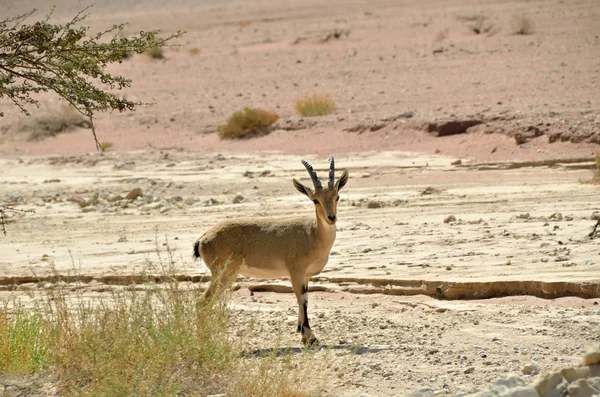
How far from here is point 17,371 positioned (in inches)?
311

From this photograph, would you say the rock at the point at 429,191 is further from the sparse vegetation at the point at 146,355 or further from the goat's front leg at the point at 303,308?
the sparse vegetation at the point at 146,355

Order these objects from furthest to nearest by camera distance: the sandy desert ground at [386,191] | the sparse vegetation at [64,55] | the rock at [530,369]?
the sandy desert ground at [386,191]
the sparse vegetation at [64,55]
the rock at [530,369]

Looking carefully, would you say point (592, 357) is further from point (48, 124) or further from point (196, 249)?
point (48, 124)

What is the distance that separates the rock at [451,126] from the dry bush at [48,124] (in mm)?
12918

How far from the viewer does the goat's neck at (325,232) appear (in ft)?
31.5

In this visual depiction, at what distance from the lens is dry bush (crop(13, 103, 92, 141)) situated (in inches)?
1276

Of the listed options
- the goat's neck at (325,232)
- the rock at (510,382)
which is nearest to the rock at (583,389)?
the rock at (510,382)

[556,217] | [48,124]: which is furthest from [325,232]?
[48,124]

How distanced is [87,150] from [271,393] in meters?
23.3

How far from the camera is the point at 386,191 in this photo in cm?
1809

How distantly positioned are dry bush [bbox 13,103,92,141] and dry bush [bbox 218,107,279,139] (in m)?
6.33

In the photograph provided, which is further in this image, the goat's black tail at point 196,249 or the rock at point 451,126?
the rock at point 451,126

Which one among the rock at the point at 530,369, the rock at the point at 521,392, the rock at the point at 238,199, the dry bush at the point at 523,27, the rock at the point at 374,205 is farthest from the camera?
the dry bush at the point at 523,27

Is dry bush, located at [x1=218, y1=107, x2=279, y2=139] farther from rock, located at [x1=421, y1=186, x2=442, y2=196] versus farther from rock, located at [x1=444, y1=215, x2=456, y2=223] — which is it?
rock, located at [x1=444, y1=215, x2=456, y2=223]
